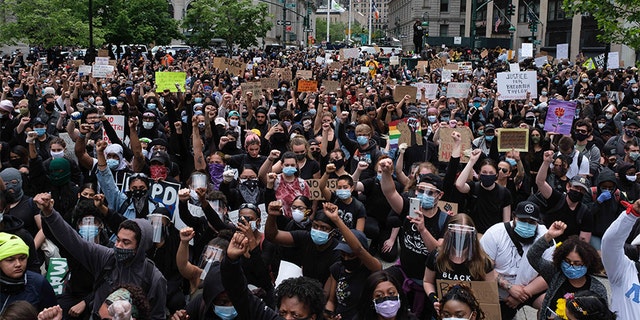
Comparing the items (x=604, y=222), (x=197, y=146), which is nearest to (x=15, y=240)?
(x=197, y=146)

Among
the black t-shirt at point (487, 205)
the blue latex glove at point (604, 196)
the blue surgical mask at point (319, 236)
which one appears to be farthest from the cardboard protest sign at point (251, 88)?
the blue surgical mask at point (319, 236)

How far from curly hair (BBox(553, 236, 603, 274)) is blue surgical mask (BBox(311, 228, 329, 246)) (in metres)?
1.81

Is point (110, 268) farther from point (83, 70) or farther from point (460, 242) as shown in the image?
point (83, 70)

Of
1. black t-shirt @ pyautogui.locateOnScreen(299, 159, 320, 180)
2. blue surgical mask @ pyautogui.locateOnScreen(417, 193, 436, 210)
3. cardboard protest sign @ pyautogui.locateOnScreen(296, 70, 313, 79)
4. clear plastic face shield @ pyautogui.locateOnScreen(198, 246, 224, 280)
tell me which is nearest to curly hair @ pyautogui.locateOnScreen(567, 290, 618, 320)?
blue surgical mask @ pyautogui.locateOnScreen(417, 193, 436, 210)

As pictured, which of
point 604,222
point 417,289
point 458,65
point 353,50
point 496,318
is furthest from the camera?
point 353,50

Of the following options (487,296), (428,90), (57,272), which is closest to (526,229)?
(487,296)

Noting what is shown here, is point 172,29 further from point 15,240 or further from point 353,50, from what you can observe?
point 15,240

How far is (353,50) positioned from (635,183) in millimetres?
17053

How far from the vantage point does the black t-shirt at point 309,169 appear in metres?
7.97

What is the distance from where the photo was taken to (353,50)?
24.2 m

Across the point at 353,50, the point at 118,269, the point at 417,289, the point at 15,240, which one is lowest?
the point at 417,289

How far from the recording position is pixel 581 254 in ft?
15.0

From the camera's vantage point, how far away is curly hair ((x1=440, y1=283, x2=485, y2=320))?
4.11m

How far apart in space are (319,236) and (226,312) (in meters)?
1.25
